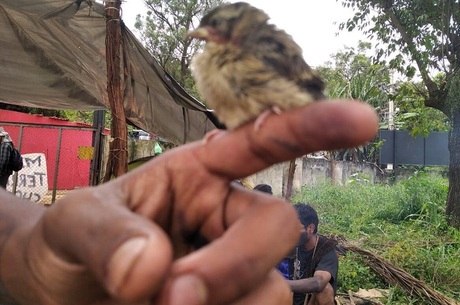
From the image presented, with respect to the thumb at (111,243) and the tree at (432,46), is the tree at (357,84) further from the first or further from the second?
the thumb at (111,243)

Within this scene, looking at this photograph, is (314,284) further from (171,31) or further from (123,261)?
(171,31)

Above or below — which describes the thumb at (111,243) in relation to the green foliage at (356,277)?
above

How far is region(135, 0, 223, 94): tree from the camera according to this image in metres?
18.5

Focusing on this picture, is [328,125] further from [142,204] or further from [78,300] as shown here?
[78,300]

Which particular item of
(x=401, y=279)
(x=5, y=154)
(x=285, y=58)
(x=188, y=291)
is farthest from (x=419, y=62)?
(x=188, y=291)

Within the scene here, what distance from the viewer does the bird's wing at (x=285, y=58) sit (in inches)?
48.0

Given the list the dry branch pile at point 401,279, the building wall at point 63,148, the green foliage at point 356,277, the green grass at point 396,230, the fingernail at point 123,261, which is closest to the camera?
the fingernail at point 123,261

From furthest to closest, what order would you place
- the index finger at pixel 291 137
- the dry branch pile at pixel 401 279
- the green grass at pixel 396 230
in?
the green grass at pixel 396 230 → the dry branch pile at pixel 401 279 → the index finger at pixel 291 137

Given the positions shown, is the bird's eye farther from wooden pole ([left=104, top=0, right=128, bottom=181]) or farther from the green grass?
the green grass

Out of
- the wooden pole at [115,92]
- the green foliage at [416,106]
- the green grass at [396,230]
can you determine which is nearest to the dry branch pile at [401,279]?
the green grass at [396,230]

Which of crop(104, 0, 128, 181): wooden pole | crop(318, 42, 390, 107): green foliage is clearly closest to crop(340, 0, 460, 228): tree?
crop(318, 42, 390, 107): green foliage

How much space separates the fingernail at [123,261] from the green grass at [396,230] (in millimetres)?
5572

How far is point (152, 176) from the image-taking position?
→ 114 cm

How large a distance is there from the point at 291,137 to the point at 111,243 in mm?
431
